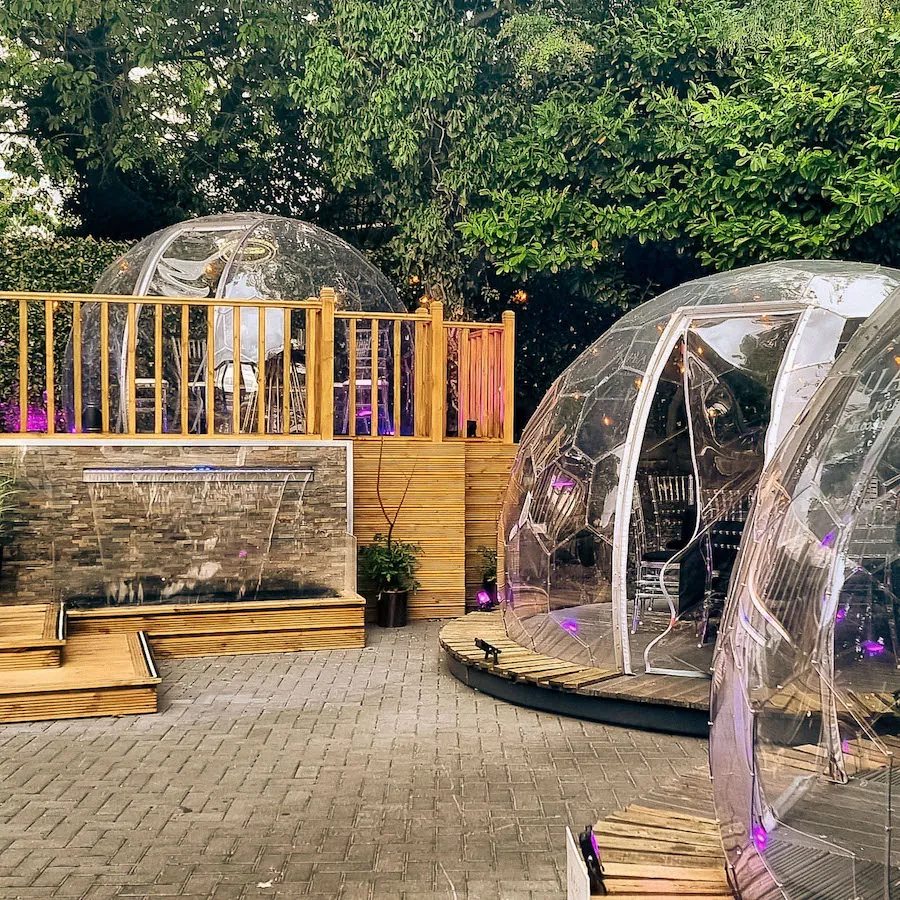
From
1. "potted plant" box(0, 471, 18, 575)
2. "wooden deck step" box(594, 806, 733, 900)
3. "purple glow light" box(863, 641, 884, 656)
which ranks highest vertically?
"purple glow light" box(863, 641, 884, 656)

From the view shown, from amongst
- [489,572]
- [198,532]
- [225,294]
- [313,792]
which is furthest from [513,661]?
[225,294]

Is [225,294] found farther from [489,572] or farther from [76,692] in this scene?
[76,692]

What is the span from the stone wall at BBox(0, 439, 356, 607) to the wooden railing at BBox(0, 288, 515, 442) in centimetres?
38

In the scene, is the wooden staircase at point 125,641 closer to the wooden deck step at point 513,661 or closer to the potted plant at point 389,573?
the potted plant at point 389,573

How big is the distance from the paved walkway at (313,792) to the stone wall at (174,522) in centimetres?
158

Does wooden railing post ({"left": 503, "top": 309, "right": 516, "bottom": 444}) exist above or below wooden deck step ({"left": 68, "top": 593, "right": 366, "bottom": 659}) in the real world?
above

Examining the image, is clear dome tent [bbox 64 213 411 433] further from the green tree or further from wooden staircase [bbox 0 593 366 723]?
the green tree

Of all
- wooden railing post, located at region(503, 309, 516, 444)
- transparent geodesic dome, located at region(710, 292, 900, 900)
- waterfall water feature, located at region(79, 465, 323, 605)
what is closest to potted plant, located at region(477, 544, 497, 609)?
wooden railing post, located at region(503, 309, 516, 444)

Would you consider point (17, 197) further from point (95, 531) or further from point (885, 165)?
point (885, 165)

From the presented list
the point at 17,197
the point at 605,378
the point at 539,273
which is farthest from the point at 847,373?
the point at 17,197

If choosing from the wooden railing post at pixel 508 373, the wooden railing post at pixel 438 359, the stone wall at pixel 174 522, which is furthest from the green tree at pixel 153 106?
the stone wall at pixel 174 522

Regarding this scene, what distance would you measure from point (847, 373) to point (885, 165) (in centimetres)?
1011

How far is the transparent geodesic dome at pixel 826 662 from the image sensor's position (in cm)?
288

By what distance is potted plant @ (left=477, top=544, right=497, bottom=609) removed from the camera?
11.6m
